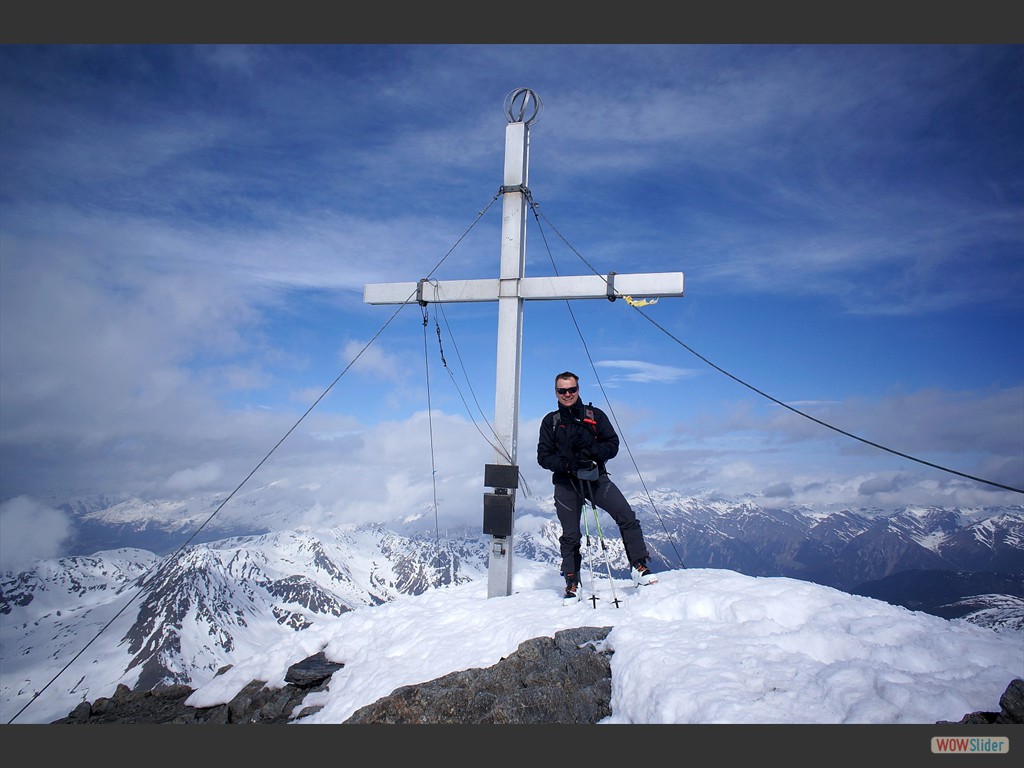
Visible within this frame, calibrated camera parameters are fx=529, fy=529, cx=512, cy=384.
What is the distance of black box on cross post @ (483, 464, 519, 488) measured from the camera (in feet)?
29.8

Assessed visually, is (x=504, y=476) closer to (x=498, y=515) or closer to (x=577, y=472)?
(x=498, y=515)

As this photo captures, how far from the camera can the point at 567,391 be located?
7.91 m

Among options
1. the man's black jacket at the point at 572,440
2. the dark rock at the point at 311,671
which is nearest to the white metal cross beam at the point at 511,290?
the man's black jacket at the point at 572,440

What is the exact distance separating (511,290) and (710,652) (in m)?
6.43

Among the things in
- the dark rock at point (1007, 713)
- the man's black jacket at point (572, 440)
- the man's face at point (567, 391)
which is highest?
the man's face at point (567, 391)

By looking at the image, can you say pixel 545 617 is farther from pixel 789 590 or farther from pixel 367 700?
pixel 789 590

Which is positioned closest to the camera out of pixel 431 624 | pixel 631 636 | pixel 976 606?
pixel 631 636

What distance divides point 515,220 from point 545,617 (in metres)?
6.62

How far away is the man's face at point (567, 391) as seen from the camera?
25.9 ft

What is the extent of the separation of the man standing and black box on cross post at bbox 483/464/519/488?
42.1 inches

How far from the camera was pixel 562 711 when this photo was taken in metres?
5.09

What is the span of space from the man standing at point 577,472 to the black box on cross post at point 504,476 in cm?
107

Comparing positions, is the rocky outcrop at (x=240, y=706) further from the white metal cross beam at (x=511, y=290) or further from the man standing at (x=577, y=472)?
the man standing at (x=577, y=472)
